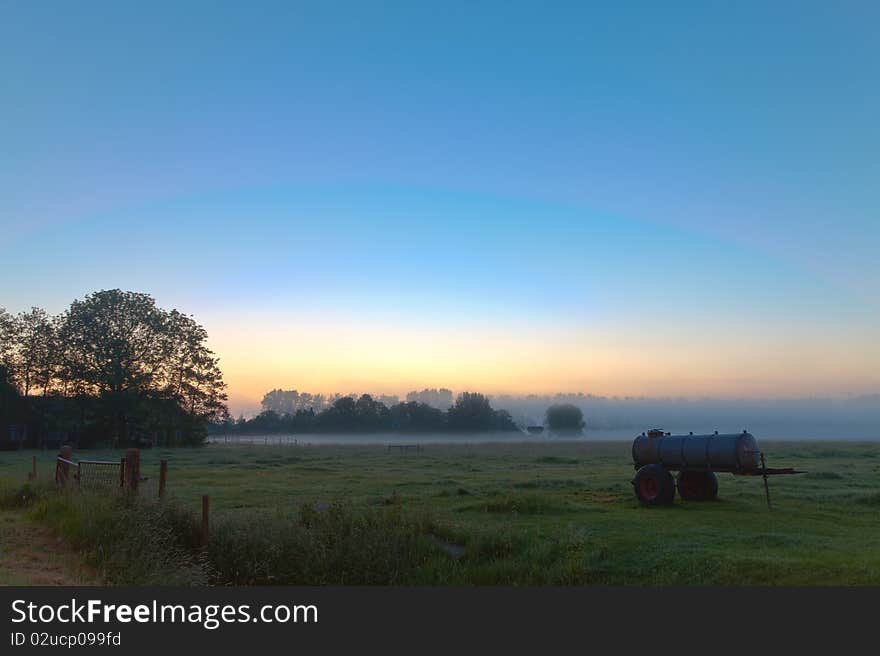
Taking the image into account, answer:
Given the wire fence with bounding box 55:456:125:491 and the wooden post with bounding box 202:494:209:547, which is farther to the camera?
the wire fence with bounding box 55:456:125:491

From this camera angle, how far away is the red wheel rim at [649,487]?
24344mm

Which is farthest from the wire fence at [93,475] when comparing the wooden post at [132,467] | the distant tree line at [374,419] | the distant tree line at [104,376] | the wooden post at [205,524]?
the distant tree line at [374,419]

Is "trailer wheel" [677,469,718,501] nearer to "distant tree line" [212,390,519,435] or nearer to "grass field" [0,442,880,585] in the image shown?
"grass field" [0,442,880,585]

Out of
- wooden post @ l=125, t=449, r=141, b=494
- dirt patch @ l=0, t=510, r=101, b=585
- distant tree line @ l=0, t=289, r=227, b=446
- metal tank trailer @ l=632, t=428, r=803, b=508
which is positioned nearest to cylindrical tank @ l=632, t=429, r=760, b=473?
metal tank trailer @ l=632, t=428, r=803, b=508

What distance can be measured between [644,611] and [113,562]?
384 inches

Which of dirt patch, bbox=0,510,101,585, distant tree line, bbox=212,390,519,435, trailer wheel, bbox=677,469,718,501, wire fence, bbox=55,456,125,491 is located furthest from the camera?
distant tree line, bbox=212,390,519,435

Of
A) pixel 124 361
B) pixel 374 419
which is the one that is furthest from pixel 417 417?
pixel 124 361

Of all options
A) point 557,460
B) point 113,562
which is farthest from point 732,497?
point 557,460

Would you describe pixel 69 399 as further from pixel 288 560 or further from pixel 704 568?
pixel 704 568

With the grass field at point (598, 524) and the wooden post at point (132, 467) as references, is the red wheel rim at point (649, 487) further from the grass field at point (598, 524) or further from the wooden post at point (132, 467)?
the wooden post at point (132, 467)

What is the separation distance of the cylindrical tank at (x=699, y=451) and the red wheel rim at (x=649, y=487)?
1.51 m

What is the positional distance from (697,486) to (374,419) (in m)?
156

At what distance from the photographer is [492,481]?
3372 centimetres

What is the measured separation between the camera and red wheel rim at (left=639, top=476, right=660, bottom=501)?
79.9 ft
